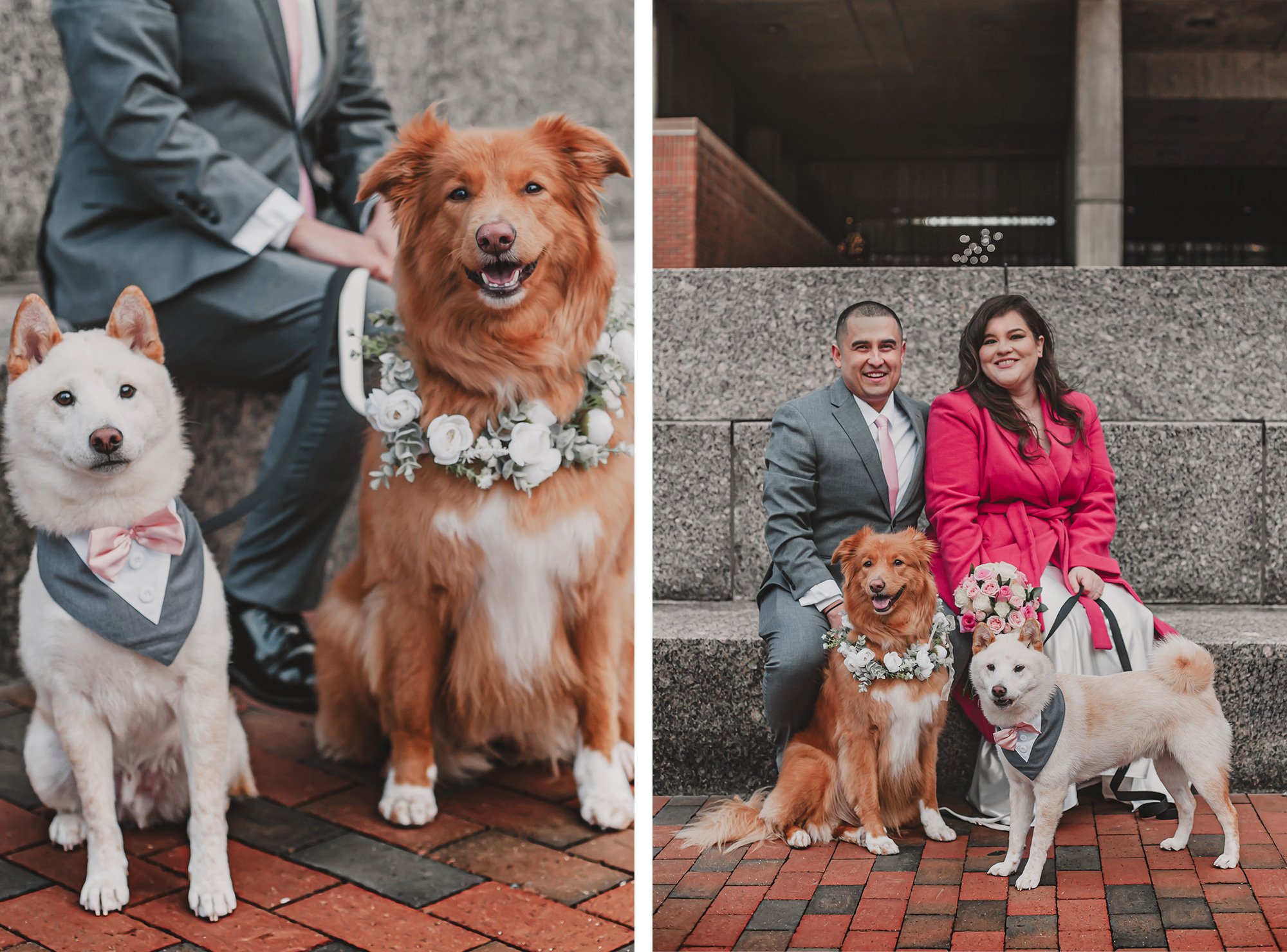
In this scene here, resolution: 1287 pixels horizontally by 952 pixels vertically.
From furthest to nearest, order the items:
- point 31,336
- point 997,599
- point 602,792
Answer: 1. point 602,792
2. point 997,599
3. point 31,336

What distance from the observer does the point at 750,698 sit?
291cm

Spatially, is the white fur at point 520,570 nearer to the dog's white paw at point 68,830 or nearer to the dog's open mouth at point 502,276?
the dog's open mouth at point 502,276

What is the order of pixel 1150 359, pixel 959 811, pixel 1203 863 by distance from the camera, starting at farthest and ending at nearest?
pixel 1150 359 → pixel 959 811 → pixel 1203 863

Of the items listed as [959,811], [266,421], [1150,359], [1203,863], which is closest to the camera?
[1203,863]

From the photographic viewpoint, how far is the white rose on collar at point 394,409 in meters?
2.78

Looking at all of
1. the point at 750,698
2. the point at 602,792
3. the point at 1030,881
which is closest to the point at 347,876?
the point at 602,792

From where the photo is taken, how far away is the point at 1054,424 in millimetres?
2670

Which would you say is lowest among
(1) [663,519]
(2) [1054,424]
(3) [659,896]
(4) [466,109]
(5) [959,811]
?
(3) [659,896]

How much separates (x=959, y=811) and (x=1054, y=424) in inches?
38.8

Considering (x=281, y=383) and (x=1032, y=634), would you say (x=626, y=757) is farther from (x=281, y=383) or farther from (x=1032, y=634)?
(x=281, y=383)

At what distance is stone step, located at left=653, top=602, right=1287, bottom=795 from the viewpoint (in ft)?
8.77

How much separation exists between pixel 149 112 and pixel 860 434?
205 cm

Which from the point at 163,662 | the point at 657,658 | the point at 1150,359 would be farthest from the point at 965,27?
the point at 163,662

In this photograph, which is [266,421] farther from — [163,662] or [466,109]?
[466,109]
